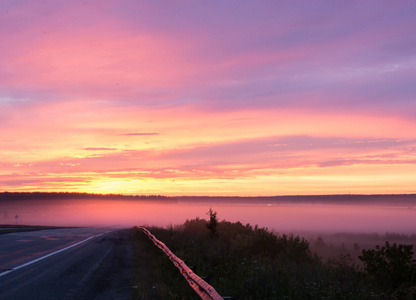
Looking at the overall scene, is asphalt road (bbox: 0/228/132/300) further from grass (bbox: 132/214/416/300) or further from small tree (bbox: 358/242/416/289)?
small tree (bbox: 358/242/416/289)

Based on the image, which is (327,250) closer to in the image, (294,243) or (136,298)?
(294,243)

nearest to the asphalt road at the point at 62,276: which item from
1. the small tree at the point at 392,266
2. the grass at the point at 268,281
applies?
the grass at the point at 268,281

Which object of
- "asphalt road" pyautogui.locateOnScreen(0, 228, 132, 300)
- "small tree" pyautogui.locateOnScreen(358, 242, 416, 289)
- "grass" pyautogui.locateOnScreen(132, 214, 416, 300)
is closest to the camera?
"grass" pyautogui.locateOnScreen(132, 214, 416, 300)

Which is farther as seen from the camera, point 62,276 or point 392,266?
point 392,266

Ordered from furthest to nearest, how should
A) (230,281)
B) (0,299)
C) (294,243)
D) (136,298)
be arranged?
(294,243), (230,281), (136,298), (0,299)

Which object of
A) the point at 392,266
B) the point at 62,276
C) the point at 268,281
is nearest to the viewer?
the point at 268,281

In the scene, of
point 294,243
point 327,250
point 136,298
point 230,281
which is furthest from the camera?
point 327,250

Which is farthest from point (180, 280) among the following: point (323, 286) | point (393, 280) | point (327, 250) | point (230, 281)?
point (327, 250)

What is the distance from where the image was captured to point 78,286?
10211mm

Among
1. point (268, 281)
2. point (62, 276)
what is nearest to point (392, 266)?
point (268, 281)

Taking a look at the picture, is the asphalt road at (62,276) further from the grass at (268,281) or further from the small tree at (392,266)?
the small tree at (392,266)

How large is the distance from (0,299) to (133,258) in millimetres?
8921

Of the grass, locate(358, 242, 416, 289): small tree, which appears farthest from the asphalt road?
locate(358, 242, 416, 289): small tree

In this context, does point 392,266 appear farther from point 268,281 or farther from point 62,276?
point 62,276
